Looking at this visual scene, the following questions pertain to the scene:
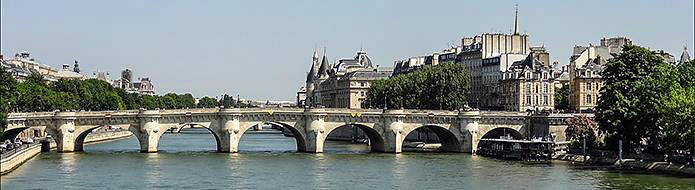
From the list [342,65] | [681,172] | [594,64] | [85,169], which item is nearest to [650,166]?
[681,172]

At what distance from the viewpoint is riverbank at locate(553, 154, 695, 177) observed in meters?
62.2

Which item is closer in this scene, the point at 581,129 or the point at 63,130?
the point at 63,130

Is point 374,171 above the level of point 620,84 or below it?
below

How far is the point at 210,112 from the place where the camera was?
273 feet

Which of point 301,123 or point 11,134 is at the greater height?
point 301,123

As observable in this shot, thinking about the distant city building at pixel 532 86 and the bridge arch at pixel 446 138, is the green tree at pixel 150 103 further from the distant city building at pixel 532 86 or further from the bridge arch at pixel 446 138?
the bridge arch at pixel 446 138

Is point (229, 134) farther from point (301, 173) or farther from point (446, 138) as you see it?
point (301, 173)

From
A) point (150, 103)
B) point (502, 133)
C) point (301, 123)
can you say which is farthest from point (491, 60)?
point (150, 103)

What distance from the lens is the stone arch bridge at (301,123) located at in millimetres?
81750

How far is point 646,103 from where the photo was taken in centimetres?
6875

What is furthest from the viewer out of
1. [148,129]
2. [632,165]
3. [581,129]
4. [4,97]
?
[581,129]

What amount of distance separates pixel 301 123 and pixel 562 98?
38593mm

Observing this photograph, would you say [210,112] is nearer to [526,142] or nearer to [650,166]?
[526,142]

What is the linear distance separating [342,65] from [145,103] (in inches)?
975
